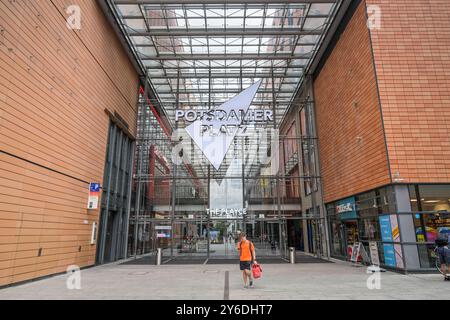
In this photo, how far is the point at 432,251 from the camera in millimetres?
10000

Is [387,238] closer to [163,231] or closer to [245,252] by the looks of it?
[245,252]

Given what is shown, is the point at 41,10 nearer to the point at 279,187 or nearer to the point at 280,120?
the point at 279,187

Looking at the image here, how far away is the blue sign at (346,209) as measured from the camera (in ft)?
45.3

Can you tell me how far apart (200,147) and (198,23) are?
706cm

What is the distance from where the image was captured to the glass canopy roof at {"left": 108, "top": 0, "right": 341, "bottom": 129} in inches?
595

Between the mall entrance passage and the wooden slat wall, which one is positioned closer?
the wooden slat wall

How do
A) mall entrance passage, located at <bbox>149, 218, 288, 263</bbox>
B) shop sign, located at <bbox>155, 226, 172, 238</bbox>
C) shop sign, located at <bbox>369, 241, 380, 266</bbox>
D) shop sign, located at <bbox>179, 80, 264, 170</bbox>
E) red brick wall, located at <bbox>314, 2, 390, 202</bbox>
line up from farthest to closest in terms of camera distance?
shop sign, located at <bbox>179, 80, 264, 170</bbox>
shop sign, located at <bbox>155, 226, 172, 238</bbox>
mall entrance passage, located at <bbox>149, 218, 288, 263</bbox>
red brick wall, located at <bbox>314, 2, 390, 202</bbox>
shop sign, located at <bbox>369, 241, 380, 266</bbox>

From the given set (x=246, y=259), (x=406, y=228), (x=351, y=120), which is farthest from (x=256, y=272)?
(x=351, y=120)

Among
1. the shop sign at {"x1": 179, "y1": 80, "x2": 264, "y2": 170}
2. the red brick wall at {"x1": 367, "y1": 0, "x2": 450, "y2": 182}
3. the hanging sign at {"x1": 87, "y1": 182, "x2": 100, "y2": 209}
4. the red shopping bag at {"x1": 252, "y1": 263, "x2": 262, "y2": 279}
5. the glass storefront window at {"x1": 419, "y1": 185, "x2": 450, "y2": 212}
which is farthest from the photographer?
the shop sign at {"x1": 179, "y1": 80, "x2": 264, "y2": 170}

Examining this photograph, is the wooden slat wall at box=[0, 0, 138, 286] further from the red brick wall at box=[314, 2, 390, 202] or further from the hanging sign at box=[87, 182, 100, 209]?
the red brick wall at box=[314, 2, 390, 202]

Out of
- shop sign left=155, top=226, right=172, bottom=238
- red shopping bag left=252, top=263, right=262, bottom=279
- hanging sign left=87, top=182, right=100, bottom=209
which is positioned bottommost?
red shopping bag left=252, top=263, right=262, bottom=279

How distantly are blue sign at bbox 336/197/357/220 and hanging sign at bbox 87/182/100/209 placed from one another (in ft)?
37.8

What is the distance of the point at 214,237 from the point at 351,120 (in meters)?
9.68

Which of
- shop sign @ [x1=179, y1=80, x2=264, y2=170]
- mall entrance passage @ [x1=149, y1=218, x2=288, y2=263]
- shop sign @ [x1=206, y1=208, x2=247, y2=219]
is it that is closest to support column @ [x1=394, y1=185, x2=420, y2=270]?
mall entrance passage @ [x1=149, y1=218, x2=288, y2=263]
